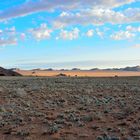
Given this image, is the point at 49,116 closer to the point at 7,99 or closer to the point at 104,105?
the point at 104,105

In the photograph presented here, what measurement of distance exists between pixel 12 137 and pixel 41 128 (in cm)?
190

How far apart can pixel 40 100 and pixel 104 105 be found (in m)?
5.58

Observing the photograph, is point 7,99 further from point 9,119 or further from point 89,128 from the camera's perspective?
point 89,128

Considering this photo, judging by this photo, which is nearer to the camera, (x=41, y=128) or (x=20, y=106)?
(x=41, y=128)

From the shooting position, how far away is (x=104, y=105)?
2888cm

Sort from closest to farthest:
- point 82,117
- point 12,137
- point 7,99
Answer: point 12,137 < point 82,117 < point 7,99

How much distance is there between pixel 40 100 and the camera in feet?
106

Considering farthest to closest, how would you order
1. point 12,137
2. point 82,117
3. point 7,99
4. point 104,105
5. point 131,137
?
point 7,99 → point 104,105 → point 82,117 → point 12,137 → point 131,137

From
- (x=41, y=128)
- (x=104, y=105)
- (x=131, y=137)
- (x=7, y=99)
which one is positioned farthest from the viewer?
(x=7, y=99)

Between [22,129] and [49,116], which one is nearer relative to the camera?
[22,129]

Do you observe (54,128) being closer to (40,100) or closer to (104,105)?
(104,105)

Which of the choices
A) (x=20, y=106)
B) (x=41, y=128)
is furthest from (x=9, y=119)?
(x=20, y=106)

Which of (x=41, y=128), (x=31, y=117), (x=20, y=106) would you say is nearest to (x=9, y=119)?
(x=31, y=117)

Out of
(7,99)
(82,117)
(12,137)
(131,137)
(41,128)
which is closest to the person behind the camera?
(131,137)
